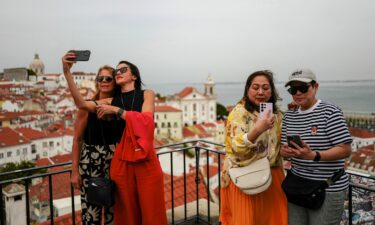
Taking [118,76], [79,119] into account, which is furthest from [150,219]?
[118,76]

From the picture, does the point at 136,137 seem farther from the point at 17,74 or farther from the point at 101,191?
the point at 17,74

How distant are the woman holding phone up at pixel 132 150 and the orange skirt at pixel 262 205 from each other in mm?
624

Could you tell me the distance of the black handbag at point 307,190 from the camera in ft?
6.62

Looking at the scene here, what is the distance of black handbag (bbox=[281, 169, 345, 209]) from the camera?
6.62 feet

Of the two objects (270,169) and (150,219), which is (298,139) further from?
(150,219)

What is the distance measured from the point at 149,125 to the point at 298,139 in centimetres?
108

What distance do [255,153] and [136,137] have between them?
88cm

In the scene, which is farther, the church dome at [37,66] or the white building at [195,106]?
the church dome at [37,66]

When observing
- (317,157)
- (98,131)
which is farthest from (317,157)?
(98,131)

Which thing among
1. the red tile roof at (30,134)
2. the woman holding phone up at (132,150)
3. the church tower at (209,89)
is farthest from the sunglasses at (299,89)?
the church tower at (209,89)

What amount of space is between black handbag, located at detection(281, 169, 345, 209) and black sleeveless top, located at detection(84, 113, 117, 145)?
4.62 ft

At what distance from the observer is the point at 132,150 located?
236 centimetres

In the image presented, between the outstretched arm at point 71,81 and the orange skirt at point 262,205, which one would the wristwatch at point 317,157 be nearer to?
the orange skirt at point 262,205

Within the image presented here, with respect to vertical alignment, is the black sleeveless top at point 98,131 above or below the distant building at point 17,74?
below
